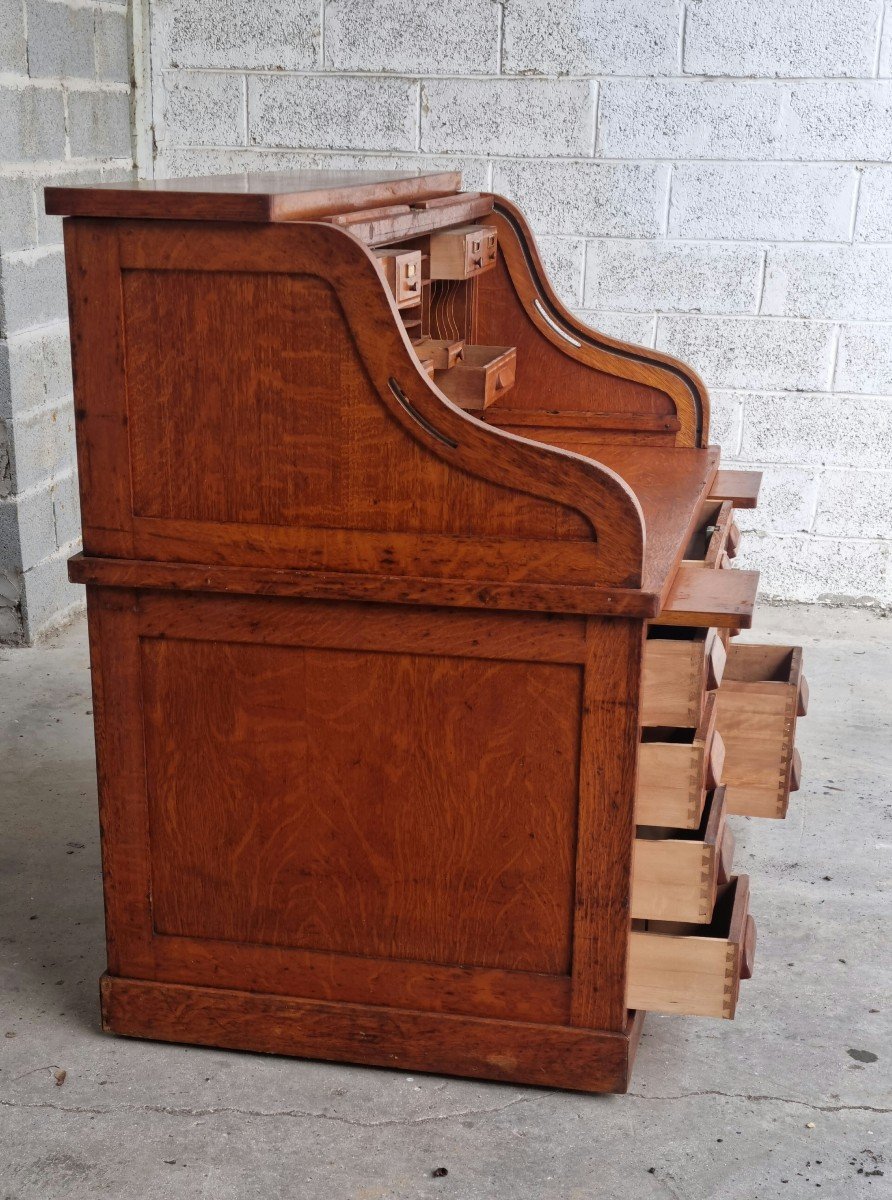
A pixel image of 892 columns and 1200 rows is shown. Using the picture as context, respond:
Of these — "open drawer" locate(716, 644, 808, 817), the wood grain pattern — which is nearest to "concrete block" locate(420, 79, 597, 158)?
"open drawer" locate(716, 644, 808, 817)

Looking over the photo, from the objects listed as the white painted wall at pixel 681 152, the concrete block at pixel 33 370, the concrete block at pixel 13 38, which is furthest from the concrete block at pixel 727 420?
the concrete block at pixel 13 38

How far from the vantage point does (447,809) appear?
2012 millimetres

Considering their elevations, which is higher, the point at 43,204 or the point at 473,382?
the point at 43,204

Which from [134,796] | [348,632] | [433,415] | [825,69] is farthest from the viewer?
[825,69]

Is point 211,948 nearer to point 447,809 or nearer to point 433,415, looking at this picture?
point 447,809

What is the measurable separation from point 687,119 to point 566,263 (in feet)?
1.83

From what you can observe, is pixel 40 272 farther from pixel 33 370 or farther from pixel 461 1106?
pixel 461 1106

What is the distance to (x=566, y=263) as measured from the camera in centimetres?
442

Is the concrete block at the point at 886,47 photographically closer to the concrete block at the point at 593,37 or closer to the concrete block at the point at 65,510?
the concrete block at the point at 593,37

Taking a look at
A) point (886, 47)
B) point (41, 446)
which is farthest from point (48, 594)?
point (886, 47)

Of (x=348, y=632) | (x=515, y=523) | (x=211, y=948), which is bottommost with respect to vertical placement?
(x=211, y=948)

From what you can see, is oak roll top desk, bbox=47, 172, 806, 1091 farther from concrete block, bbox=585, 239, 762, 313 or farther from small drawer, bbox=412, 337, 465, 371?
concrete block, bbox=585, 239, 762, 313

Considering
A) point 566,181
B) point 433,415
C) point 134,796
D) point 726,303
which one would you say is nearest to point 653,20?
point 566,181

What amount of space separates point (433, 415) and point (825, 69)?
2883 millimetres
